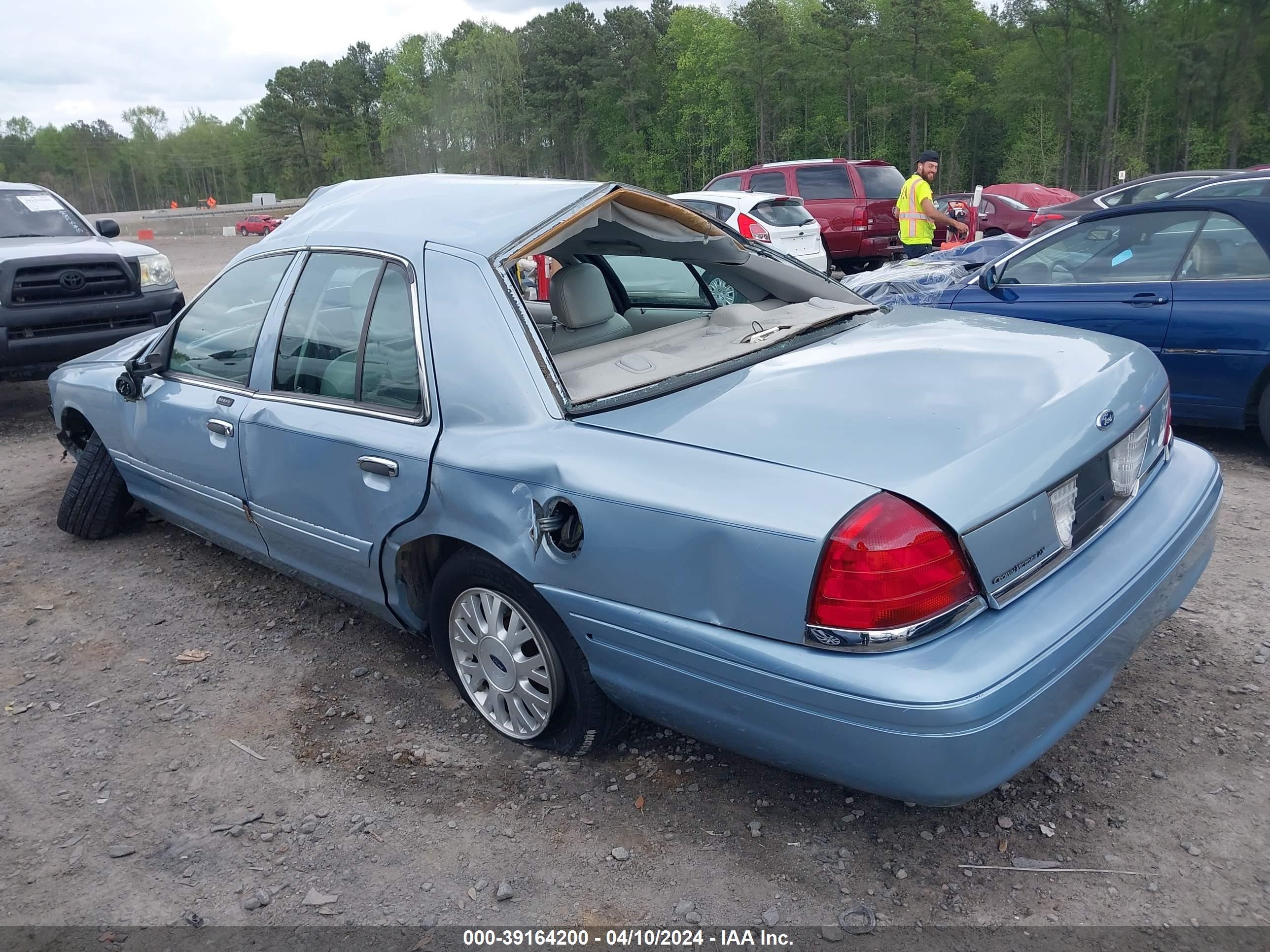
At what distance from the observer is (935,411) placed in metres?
2.36

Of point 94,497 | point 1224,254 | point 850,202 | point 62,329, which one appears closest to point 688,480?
point 94,497

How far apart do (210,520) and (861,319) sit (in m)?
2.78

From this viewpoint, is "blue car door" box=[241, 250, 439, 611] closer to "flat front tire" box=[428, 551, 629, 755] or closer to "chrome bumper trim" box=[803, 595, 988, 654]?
"flat front tire" box=[428, 551, 629, 755]

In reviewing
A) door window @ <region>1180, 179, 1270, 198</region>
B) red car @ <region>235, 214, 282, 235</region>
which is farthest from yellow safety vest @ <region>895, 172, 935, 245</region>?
red car @ <region>235, 214, 282, 235</region>

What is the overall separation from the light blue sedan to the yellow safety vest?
655 centimetres

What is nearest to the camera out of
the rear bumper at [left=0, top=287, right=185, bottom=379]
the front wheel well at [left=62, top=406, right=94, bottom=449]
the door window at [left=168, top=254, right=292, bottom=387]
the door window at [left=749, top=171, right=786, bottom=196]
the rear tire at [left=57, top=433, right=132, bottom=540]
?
the door window at [left=168, top=254, right=292, bottom=387]

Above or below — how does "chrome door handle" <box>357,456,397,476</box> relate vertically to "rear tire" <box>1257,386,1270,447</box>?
above

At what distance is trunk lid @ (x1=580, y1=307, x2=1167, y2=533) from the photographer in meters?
2.13

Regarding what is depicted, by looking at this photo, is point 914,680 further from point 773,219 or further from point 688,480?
point 773,219

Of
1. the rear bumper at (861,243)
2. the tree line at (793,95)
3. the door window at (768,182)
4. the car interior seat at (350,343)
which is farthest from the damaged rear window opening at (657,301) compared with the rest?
the tree line at (793,95)

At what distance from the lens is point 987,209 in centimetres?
1878

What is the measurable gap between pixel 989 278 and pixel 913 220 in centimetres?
444

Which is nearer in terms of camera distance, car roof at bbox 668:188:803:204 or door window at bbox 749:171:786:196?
car roof at bbox 668:188:803:204

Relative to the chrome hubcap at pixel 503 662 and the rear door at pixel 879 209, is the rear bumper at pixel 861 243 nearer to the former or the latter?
the rear door at pixel 879 209
